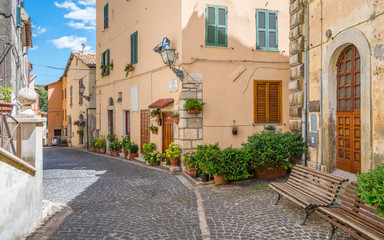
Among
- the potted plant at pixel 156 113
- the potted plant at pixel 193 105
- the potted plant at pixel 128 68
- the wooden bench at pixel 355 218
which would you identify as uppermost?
the potted plant at pixel 128 68

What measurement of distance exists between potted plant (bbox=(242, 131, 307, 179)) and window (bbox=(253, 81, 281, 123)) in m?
2.72

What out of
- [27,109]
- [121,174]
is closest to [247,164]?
[121,174]

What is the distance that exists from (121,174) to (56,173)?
223 cm

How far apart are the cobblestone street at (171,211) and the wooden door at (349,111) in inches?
61.6

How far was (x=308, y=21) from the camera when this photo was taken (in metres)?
7.56

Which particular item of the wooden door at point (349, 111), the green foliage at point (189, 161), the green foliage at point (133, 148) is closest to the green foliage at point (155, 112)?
the green foliage at point (189, 161)

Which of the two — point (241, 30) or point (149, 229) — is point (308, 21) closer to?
point (241, 30)

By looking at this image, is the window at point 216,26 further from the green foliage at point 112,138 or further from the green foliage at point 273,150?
the green foliage at point 112,138

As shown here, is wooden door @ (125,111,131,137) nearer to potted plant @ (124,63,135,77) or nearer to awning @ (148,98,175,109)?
potted plant @ (124,63,135,77)

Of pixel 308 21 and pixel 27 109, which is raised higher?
pixel 308 21

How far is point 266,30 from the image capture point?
11281 mm

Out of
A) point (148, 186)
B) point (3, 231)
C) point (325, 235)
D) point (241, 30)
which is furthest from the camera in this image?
point (241, 30)

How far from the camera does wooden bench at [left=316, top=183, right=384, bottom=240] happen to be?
3775mm

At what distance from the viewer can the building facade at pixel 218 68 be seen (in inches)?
408
